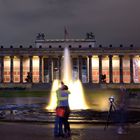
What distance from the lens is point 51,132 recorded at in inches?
754

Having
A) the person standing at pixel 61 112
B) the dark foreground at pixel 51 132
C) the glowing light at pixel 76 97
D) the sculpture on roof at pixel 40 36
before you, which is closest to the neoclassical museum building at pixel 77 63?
the sculpture on roof at pixel 40 36

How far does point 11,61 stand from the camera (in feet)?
405

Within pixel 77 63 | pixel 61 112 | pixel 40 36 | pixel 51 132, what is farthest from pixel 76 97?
pixel 40 36

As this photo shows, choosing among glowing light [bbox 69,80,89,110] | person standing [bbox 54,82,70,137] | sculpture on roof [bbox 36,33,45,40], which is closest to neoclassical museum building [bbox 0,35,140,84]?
sculpture on roof [bbox 36,33,45,40]

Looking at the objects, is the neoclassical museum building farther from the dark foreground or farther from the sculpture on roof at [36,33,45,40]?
the dark foreground

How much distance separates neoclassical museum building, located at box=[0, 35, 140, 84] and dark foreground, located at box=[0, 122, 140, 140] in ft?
325

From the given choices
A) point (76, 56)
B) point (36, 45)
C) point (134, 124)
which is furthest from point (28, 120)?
point (36, 45)

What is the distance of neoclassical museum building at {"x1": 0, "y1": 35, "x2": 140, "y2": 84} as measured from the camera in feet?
399

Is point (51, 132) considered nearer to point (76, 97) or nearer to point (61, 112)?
point (61, 112)

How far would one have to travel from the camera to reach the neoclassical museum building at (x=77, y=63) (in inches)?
4786

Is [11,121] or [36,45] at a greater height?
[36,45]

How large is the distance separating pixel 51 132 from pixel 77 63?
108 metres

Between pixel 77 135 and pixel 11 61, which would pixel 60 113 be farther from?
pixel 11 61

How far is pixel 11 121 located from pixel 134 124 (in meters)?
6.74
